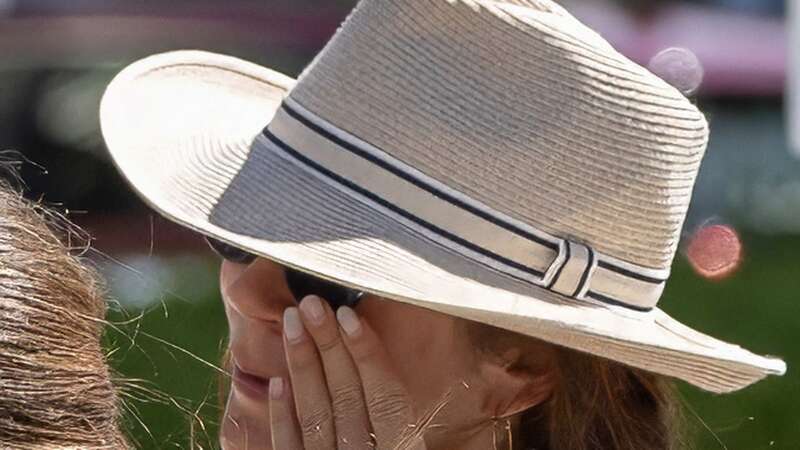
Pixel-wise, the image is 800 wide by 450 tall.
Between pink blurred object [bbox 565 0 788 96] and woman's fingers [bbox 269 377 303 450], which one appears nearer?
woman's fingers [bbox 269 377 303 450]

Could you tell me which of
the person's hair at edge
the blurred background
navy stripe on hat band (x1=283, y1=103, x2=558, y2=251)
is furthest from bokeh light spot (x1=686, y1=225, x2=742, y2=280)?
the blurred background

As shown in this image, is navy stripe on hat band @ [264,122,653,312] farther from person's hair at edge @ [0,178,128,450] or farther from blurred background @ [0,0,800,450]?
blurred background @ [0,0,800,450]

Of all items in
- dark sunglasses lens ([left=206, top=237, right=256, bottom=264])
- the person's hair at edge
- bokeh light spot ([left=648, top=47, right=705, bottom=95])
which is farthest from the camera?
bokeh light spot ([left=648, top=47, right=705, bottom=95])

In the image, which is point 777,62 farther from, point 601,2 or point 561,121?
point 561,121

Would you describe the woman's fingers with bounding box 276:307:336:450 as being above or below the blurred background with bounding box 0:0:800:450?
above

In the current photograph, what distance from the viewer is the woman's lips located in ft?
8.01

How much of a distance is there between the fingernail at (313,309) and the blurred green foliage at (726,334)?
1130 mm

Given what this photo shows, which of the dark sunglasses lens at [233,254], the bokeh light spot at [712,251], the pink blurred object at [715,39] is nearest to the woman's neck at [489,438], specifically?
the dark sunglasses lens at [233,254]

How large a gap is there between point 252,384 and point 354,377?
18 cm

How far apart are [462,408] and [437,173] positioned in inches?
14.9

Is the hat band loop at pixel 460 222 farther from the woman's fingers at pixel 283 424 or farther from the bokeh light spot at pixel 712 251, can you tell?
the bokeh light spot at pixel 712 251

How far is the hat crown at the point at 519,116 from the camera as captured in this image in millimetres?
2334

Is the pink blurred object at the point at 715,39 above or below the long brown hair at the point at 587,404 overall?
below

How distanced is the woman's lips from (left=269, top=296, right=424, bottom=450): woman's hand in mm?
95
